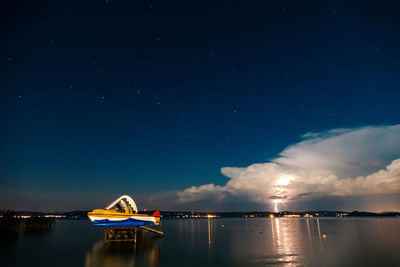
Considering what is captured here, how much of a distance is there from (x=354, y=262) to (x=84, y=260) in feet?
105

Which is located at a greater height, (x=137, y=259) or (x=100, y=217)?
(x=100, y=217)

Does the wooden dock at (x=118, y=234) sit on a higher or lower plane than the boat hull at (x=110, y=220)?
lower

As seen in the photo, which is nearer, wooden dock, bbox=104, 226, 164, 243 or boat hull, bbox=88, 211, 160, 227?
boat hull, bbox=88, 211, 160, 227

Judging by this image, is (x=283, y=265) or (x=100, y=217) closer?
(x=283, y=265)

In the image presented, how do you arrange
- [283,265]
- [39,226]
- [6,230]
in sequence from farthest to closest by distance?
[39,226]
[6,230]
[283,265]

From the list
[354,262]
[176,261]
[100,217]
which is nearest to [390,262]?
[354,262]

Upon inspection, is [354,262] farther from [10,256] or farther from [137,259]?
[10,256]

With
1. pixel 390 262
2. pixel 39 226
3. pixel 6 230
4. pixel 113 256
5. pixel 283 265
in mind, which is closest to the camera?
pixel 283 265

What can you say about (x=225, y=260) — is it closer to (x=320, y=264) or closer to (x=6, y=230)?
(x=320, y=264)

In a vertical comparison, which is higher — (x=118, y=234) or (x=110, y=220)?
(x=110, y=220)

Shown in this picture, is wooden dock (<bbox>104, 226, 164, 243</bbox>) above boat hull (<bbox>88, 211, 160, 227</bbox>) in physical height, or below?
below

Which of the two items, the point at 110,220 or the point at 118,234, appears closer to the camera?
the point at 110,220

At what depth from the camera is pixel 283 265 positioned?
2841 centimetres

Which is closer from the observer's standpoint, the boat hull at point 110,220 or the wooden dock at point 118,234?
the boat hull at point 110,220
